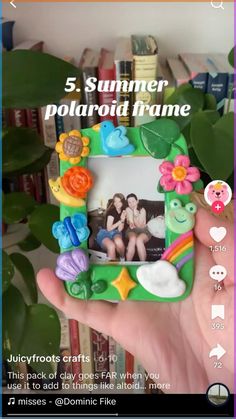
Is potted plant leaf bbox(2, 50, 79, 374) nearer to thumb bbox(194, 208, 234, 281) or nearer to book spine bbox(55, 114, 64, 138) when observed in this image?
book spine bbox(55, 114, 64, 138)

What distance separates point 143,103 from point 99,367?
31 centimetres

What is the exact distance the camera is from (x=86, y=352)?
537 mm

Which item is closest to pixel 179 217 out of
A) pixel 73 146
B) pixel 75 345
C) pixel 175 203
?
pixel 175 203

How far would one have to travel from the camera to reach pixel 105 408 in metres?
0.47

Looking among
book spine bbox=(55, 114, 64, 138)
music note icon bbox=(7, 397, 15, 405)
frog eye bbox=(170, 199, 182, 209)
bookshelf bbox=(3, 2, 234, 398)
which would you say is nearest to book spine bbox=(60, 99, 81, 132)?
book spine bbox=(55, 114, 64, 138)

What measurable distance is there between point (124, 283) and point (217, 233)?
0.10 meters

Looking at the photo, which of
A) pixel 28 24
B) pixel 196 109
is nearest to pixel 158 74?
pixel 196 109

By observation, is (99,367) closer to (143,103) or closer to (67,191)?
(67,191)

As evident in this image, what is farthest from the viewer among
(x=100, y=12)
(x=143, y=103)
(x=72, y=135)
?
(x=100, y=12)

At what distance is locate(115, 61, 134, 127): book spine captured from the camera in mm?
492

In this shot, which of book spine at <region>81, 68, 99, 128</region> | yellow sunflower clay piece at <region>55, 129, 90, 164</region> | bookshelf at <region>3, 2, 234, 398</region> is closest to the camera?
yellow sunflower clay piece at <region>55, 129, 90, 164</region>

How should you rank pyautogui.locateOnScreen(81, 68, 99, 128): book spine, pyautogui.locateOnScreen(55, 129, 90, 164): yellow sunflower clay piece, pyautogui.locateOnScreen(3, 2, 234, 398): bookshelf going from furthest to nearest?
pyautogui.locateOnScreen(3, 2, 234, 398): bookshelf < pyautogui.locateOnScreen(81, 68, 99, 128): book spine < pyautogui.locateOnScreen(55, 129, 90, 164): yellow sunflower clay piece

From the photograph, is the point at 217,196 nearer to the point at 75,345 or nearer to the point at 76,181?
the point at 76,181

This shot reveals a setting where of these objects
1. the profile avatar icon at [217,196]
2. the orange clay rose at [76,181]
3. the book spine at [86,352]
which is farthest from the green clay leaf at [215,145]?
the book spine at [86,352]
